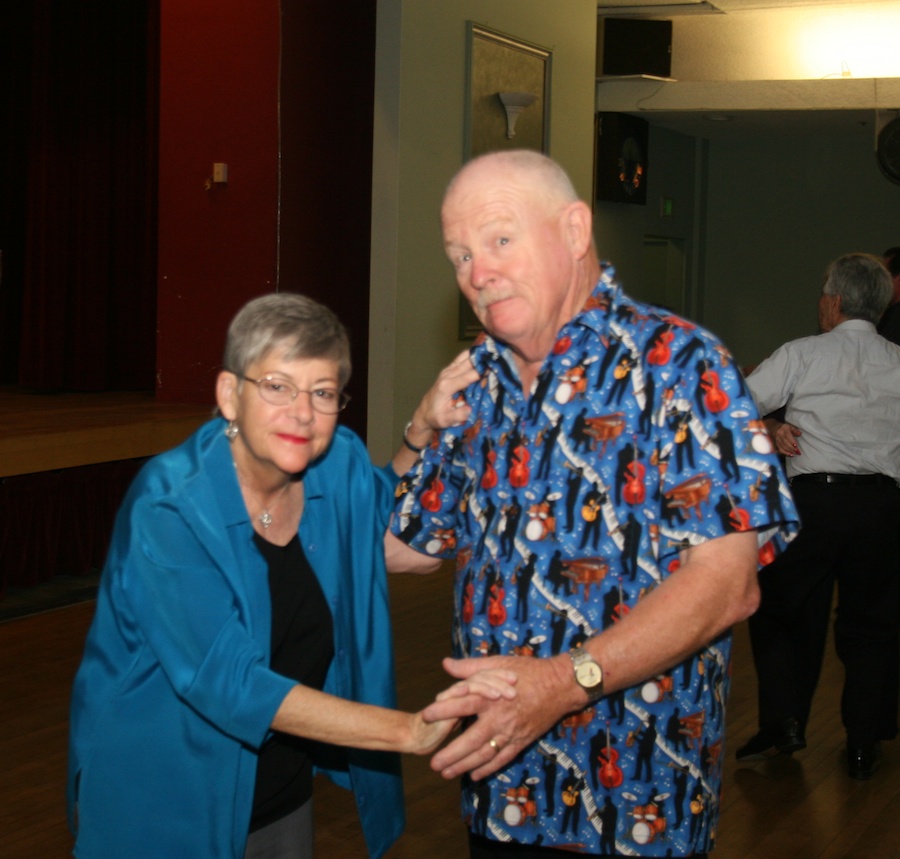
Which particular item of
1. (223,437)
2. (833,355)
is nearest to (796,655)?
(833,355)

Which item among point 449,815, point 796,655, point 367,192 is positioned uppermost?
point 367,192

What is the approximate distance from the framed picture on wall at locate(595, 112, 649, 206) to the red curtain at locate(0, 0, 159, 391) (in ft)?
12.8

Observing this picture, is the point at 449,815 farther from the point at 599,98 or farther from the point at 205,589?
the point at 599,98

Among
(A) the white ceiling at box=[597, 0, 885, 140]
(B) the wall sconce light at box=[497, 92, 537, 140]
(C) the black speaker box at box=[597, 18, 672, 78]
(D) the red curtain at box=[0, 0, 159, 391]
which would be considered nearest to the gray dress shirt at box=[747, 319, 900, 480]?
(B) the wall sconce light at box=[497, 92, 537, 140]

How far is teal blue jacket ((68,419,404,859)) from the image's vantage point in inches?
65.4

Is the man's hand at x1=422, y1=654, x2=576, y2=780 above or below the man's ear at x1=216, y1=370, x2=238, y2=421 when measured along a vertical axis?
below

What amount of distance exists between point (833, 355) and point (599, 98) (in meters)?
6.99

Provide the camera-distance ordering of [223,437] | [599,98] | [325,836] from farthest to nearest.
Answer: [599,98], [325,836], [223,437]

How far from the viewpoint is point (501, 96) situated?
7.93 meters

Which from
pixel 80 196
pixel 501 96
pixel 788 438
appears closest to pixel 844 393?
pixel 788 438

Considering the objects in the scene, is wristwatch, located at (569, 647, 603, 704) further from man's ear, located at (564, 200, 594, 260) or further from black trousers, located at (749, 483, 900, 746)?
black trousers, located at (749, 483, 900, 746)

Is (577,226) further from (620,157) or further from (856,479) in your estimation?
(620,157)

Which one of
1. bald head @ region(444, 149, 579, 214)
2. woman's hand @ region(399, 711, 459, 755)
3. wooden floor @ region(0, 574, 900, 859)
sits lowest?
wooden floor @ region(0, 574, 900, 859)

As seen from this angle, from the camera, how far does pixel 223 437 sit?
5.96 ft
